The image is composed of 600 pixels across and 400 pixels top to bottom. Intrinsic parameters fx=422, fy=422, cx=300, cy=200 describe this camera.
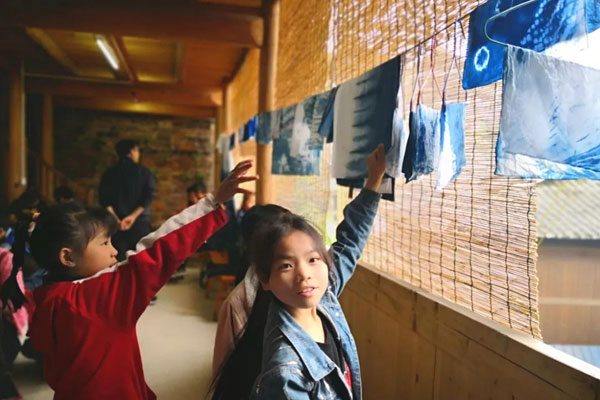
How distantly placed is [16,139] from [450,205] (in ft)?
21.3

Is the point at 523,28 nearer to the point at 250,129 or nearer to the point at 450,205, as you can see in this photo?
the point at 450,205

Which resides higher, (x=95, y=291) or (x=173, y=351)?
(x=95, y=291)

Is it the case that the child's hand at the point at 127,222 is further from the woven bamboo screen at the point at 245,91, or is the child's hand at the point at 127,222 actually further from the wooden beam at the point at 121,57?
the wooden beam at the point at 121,57

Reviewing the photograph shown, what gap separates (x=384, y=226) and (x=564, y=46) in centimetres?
114

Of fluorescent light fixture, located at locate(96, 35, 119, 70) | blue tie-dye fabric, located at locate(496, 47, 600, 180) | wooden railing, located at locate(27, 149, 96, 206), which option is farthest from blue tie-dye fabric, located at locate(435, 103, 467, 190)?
wooden railing, located at locate(27, 149, 96, 206)

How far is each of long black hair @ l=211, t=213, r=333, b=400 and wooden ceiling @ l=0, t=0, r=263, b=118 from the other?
11.1 ft

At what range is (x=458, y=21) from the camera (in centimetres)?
125

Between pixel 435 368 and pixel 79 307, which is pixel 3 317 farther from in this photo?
pixel 435 368

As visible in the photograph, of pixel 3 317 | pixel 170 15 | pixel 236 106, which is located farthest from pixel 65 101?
pixel 3 317

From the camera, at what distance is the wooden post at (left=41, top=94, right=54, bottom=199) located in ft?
23.6

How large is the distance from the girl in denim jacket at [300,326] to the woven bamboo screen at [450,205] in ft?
1.58

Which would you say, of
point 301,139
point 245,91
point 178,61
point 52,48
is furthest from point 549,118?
point 52,48

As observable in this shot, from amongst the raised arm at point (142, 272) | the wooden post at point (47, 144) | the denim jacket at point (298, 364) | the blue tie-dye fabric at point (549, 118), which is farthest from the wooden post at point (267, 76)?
the wooden post at point (47, 144)

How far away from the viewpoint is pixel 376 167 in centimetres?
139
